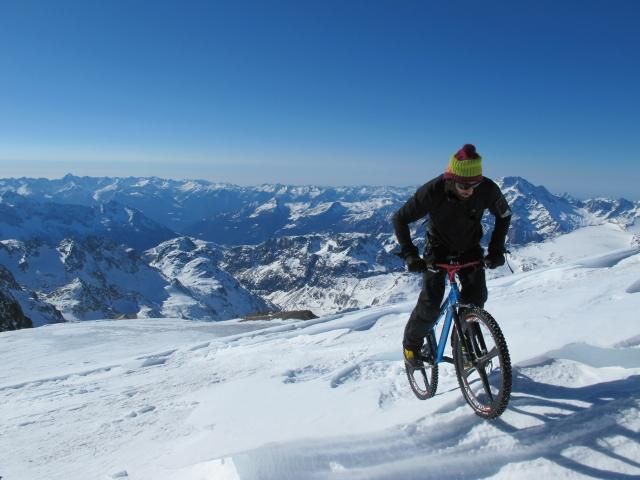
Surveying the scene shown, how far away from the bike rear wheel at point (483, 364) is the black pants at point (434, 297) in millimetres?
373

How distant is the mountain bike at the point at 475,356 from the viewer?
4.72 metres

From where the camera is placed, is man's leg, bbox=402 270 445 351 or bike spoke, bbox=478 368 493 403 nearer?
bike spoke, bbox=478 368 493 403

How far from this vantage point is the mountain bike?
4.72 meters

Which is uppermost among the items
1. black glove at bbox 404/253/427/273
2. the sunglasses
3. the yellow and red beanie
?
the yellow and red beanie

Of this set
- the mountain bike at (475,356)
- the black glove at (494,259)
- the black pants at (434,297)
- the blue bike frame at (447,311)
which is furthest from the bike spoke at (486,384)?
the black glove at (494,259)

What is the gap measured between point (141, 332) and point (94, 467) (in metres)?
15.2

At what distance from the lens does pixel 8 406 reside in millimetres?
10305

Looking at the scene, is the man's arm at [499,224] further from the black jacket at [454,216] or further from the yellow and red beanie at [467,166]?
the yellow and red beanie at [467,166]

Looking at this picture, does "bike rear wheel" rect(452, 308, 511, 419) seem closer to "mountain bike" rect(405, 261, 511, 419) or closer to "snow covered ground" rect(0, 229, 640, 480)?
"mountain bike" rect(405, 261, 511, 419)

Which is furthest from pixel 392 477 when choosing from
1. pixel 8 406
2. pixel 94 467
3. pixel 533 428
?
pixel 8 406

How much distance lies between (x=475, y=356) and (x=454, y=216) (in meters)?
1.70

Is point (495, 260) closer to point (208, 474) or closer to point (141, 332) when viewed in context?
point (208, 474)

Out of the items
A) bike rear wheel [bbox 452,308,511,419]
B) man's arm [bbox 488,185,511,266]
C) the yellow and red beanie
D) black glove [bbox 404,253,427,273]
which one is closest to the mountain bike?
bike rear wheel [bbox 452,308,511,419]

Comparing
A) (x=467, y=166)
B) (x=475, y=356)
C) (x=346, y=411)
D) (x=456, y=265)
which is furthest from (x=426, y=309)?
(x=467, y=166)
